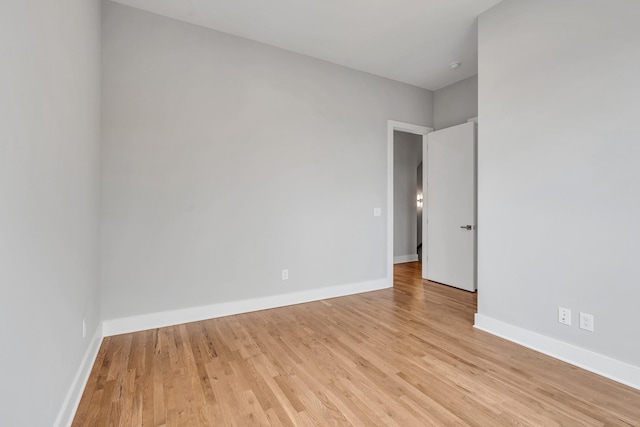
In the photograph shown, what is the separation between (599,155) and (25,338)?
11.0 feet

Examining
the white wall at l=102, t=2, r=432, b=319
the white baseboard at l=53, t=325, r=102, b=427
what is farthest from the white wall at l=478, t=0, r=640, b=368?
the white baseboard at l=53, t=325, r=102, b=427

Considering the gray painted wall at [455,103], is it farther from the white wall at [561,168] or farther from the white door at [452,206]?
the white wall at [561,168]

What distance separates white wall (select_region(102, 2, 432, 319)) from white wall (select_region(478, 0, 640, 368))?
162 cm

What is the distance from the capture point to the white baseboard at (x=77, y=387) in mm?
1508

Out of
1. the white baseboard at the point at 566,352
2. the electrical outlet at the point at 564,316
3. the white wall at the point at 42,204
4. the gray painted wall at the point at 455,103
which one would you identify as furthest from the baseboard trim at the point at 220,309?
the gray painted wall at the point at 455,103

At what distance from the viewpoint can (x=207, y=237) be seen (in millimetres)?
3070

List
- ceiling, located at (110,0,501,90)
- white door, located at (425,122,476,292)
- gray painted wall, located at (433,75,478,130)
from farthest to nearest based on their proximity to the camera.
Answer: gray painted wall, located at (433,75,478,130) → white door, located at (425,122,476,292) → ceiling, located at (110,0,501,90)

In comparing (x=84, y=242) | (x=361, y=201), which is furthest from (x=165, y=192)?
(x=361, y=201)

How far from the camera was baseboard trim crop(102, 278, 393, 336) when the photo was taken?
2729 millimetres

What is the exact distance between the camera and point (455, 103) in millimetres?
4414

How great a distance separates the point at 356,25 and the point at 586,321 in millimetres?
3221

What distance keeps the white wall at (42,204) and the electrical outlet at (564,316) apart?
3.18 metres

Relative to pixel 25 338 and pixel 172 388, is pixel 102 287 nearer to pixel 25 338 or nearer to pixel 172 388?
pixel 172 388

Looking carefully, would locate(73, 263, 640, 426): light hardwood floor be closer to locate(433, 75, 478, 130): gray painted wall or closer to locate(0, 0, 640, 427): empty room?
locate(0, 0, 640, 427): empty room
